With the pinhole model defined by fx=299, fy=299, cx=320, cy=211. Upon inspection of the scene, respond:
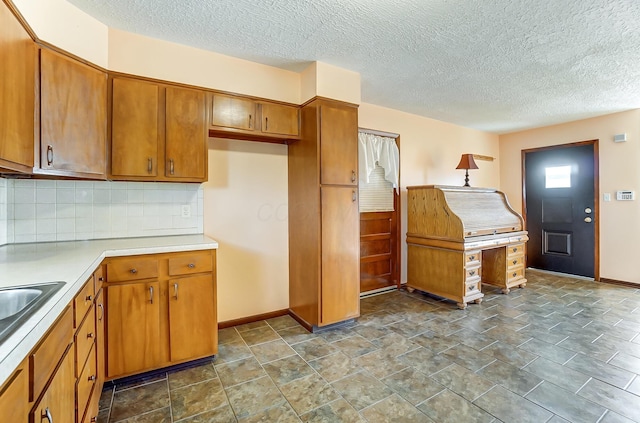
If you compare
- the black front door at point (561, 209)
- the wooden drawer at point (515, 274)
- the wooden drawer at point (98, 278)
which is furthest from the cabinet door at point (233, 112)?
the black front door at point (561, 209)

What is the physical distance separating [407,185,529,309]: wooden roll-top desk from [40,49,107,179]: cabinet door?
136 inches

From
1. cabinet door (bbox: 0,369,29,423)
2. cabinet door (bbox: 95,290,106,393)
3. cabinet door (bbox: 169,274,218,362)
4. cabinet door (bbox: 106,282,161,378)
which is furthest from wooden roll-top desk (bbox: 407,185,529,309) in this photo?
cabinet door (bbox: 0,369,29,423)

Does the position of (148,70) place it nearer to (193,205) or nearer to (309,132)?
(193,205)

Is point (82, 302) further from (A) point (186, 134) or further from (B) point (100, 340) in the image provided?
(A) point (186, 134)

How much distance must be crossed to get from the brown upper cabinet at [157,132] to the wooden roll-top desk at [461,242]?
279cm

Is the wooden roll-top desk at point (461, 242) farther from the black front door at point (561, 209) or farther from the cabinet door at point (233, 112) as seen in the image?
the cabinet door at point (233, 112)

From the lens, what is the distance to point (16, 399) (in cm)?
70

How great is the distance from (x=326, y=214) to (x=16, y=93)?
7.01 feet

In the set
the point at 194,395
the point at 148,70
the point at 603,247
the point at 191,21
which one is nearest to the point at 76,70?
the point at 148,70

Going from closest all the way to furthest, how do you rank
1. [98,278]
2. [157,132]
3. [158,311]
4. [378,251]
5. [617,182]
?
[98,278]
[158,311]
[157,132]
[378,251]
[617,182]

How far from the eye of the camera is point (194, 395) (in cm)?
192

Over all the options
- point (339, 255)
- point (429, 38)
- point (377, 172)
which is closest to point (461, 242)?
point (377, 172)

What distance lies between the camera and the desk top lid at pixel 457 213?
3607mm

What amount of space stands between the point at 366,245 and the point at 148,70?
303 cm
